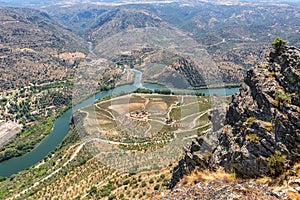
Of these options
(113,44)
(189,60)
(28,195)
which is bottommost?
(28,195)

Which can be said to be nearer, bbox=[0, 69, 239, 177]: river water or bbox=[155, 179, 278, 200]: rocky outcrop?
bbox=[155, 179, 278, 200]: rocky outcrop

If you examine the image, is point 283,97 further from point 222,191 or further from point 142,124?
point 142,124

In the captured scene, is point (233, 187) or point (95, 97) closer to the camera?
point (233, 187)

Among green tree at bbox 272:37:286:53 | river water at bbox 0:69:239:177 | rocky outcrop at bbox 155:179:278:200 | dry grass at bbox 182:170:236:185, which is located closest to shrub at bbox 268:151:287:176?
rocky outcrop at bbox 155:179:278:200

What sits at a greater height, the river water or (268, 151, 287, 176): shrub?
(268, 151, 287, 176): shrub

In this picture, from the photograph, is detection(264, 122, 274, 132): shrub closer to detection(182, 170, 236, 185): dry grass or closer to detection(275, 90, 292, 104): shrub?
detection(275, 90, 292, 104): shrub

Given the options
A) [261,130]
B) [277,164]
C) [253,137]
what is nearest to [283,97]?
[261,130]

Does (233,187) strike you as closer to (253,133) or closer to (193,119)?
(253,133)

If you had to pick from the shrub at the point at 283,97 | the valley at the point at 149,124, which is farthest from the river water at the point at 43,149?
the shrub at the point at 283,97

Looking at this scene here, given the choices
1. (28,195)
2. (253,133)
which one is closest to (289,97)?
(253,133)
